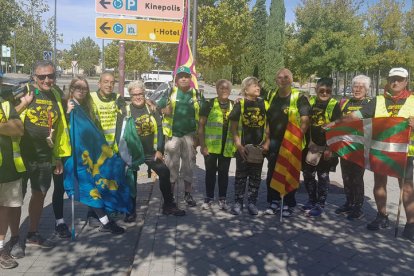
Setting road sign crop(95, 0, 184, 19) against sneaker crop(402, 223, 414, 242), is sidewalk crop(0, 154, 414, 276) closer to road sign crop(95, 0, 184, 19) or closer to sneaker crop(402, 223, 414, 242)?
sneaker crop(402, 223, 414, 242)

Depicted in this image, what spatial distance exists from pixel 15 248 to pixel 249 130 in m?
3.12

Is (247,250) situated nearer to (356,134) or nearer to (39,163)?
(356,134)

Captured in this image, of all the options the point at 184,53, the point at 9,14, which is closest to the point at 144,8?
the point at 184,53

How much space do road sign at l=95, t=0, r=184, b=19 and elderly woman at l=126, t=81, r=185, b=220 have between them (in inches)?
113

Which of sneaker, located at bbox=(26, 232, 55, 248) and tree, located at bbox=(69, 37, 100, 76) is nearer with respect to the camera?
sneaker, located at bbox=(26, 232, 55, 248)

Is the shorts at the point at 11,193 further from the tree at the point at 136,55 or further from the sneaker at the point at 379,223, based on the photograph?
the tree at the point at 136,55

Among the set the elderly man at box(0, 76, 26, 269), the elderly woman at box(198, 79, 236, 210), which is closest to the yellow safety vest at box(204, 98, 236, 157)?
the elderly woman at box(198, 79, 236, 210)

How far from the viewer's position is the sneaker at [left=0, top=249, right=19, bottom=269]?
392 cm

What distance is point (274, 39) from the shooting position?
39719 millimetres

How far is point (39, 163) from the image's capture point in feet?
14.1

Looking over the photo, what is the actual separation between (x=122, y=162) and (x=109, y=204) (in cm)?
55

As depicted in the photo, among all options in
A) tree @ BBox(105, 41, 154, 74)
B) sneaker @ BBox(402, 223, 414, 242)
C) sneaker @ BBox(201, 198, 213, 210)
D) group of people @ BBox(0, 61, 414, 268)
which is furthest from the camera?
tree @ BBox(105, 41, 154, 74)

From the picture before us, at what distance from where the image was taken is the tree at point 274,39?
3944 centimetres

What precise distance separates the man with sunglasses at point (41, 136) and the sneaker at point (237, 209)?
7.82 feet
